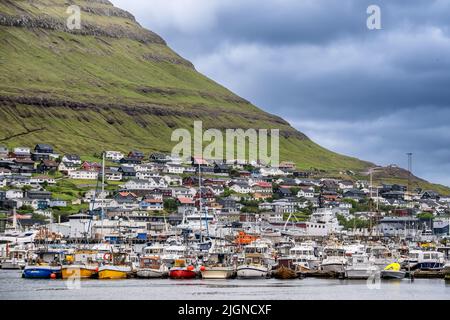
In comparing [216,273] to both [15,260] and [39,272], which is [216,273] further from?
[15,260]

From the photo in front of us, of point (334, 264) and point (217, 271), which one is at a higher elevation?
point (334, 264)

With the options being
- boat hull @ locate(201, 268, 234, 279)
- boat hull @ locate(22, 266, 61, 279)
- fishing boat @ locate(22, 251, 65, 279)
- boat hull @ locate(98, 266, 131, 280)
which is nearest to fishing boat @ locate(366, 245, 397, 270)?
boat hull @ locate(201, 268, 234, 279)

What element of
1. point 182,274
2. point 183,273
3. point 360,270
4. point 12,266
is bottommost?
point 182,274

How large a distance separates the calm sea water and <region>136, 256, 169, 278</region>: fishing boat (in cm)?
343

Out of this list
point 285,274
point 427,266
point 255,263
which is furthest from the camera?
point 427,266

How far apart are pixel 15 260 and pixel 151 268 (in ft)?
92.4

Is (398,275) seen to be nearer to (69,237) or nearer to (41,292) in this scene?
(41,292)

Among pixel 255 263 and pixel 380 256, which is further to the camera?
pixel 380 256

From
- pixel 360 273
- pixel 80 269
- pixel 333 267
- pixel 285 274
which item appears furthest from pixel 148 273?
pixel 360 273


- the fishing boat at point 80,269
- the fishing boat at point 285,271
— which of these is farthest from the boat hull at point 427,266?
the fishing boat at point 80,269

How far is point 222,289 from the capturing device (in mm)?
87250

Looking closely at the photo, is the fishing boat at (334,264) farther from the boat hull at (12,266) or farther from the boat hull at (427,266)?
the boat hull at (12,266)

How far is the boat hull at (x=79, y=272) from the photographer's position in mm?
101812

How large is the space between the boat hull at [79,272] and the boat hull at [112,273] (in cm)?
76
